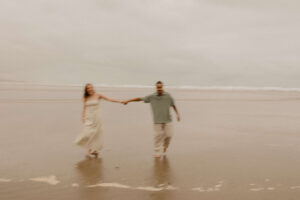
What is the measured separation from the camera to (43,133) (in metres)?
10.0

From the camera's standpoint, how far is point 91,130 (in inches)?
304

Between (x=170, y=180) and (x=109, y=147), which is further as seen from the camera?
(x=109, y=147)

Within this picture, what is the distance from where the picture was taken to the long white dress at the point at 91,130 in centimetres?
761

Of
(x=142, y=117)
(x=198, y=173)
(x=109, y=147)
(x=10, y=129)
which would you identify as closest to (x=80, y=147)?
(x=109, y=147)

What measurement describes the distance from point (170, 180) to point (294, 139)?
592 cm

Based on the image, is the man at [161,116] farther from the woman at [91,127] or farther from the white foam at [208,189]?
the white foam at [208,189]

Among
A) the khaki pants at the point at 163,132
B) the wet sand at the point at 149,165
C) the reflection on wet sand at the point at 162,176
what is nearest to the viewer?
the reflection on wet sand at the point at 162,176

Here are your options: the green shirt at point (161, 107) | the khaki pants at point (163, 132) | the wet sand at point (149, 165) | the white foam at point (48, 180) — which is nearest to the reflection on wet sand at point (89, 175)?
the wet sand at point (149, 165)

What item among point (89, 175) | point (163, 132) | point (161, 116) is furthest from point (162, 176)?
point (161, 116)

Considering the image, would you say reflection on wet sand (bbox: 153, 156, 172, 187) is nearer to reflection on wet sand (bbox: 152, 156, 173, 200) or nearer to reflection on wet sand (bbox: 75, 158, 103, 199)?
reflection on wet sand (bbox: 152, 156, 173, 200)

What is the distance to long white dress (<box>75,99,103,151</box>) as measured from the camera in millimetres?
7613

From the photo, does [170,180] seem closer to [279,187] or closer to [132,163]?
[132,163]

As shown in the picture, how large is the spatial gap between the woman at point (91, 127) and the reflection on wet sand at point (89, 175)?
21.7 inches

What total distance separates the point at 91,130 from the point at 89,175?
2063mm
